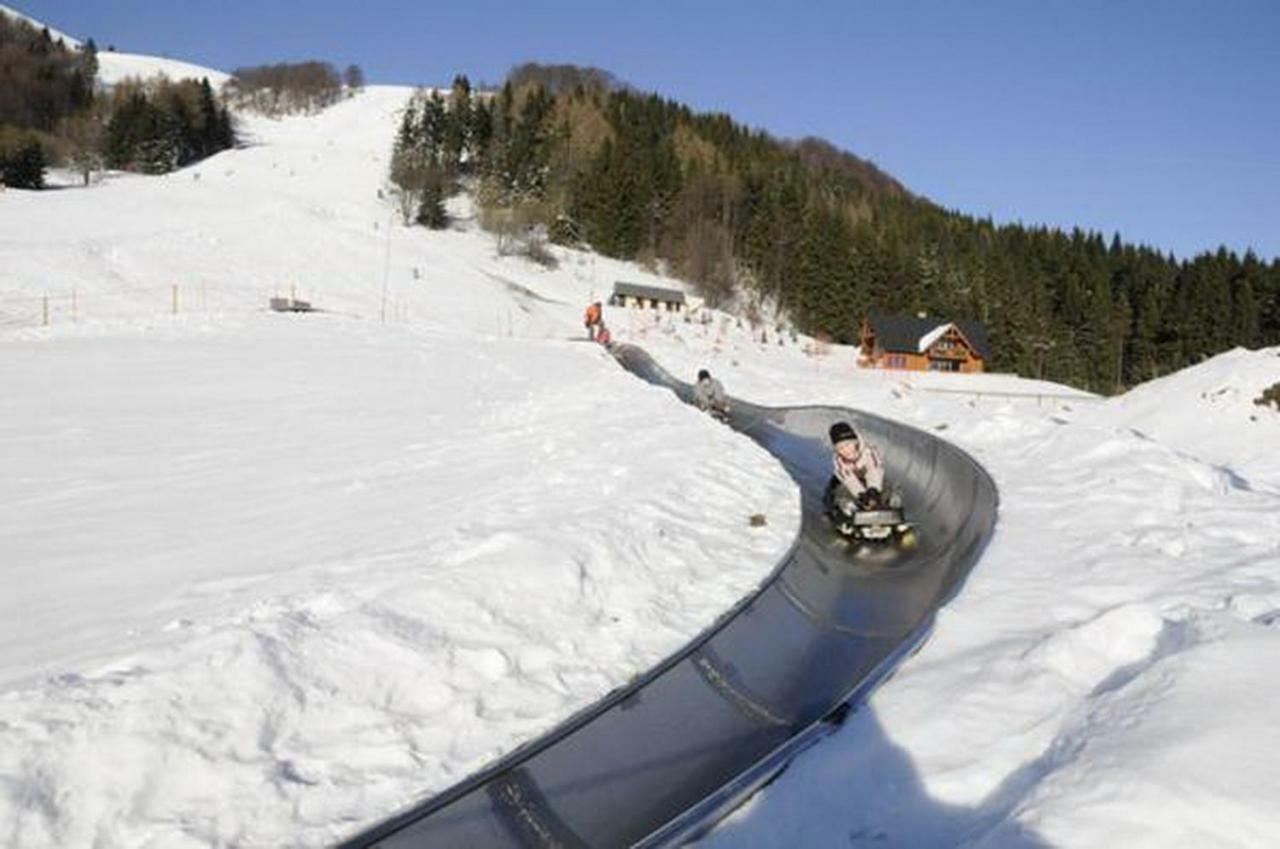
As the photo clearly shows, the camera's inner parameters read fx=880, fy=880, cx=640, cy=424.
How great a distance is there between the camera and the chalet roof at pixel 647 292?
6481cm

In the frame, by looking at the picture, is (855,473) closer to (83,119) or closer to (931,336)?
(931,336)

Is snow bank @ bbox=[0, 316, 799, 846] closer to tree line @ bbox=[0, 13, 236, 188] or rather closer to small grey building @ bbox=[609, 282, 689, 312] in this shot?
small grey building @ bbox=[609, 282, 689, 312]

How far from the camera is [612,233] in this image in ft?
258

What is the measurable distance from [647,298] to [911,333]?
66.3 ft

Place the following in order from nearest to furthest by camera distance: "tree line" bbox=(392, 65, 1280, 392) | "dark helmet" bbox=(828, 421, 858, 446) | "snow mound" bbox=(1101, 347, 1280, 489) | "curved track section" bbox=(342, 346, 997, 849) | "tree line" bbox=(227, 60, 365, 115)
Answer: "curved track section" bbox=(342, 346, 997, 849), "dark helmet" bbox=(828, 421, 858, 446), "snow mound" bbox=(1101, 347, 1280, 489), "tree line" bbox=(392, 65, 1280, 392), "tree line" bbox=(227, 60, 365, 115)

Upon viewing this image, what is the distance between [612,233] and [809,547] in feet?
236

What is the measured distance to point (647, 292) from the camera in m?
65.9

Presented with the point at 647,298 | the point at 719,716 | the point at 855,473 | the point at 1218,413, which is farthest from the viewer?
the point at 647,298

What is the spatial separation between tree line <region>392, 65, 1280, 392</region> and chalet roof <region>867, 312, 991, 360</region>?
5.03 m

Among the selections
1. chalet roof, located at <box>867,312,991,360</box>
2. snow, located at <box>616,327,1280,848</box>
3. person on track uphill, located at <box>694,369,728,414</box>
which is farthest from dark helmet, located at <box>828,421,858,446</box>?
chalet roof, located at <box>867,312,991,360</box>

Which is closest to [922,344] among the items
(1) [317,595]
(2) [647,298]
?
(2) [647,298]

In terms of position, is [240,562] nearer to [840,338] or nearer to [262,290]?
[262,290]

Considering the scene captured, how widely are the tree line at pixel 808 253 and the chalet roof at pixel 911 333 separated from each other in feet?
16.5

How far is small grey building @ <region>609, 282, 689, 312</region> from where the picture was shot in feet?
212
